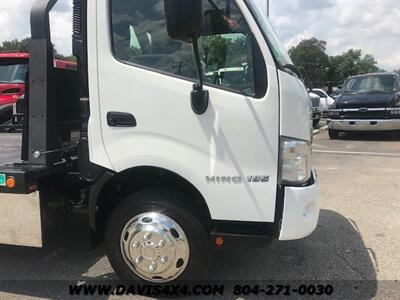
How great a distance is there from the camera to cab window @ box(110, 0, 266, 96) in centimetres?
346

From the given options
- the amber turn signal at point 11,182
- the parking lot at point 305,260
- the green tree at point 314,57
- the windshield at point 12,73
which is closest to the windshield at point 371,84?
the parking lot at point 305,260

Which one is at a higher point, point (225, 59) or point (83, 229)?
point (225, 59)

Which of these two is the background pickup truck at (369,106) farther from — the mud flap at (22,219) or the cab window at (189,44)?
the mud flap at (22,219)

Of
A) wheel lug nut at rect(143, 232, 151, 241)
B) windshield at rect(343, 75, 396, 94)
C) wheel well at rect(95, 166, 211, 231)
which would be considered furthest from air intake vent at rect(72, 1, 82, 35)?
windshield at rect(343, 75, 396, 94)

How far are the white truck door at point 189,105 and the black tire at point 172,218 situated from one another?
209 mm

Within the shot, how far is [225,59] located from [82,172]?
144cm

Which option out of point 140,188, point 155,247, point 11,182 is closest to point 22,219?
point 11,182

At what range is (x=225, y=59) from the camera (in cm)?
349

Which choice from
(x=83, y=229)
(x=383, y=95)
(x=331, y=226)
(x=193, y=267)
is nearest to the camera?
(x=193, y=267)

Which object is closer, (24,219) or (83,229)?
(24,219)

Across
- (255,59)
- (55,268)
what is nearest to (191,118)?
(255,59)

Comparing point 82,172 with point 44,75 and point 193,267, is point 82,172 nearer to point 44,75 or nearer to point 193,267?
point 44,75

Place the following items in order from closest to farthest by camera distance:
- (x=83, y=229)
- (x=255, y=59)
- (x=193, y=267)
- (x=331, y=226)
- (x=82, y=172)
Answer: (x=255, y=59) < (x=193, y=267) < (x=82, y=172) < (x=83, y=229) < (x=331, y=226)

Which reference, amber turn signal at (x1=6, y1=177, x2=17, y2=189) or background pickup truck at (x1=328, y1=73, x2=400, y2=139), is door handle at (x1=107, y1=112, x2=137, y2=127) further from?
background pickup truck at (x1=328, y1=73, x2=400, y2=139)
